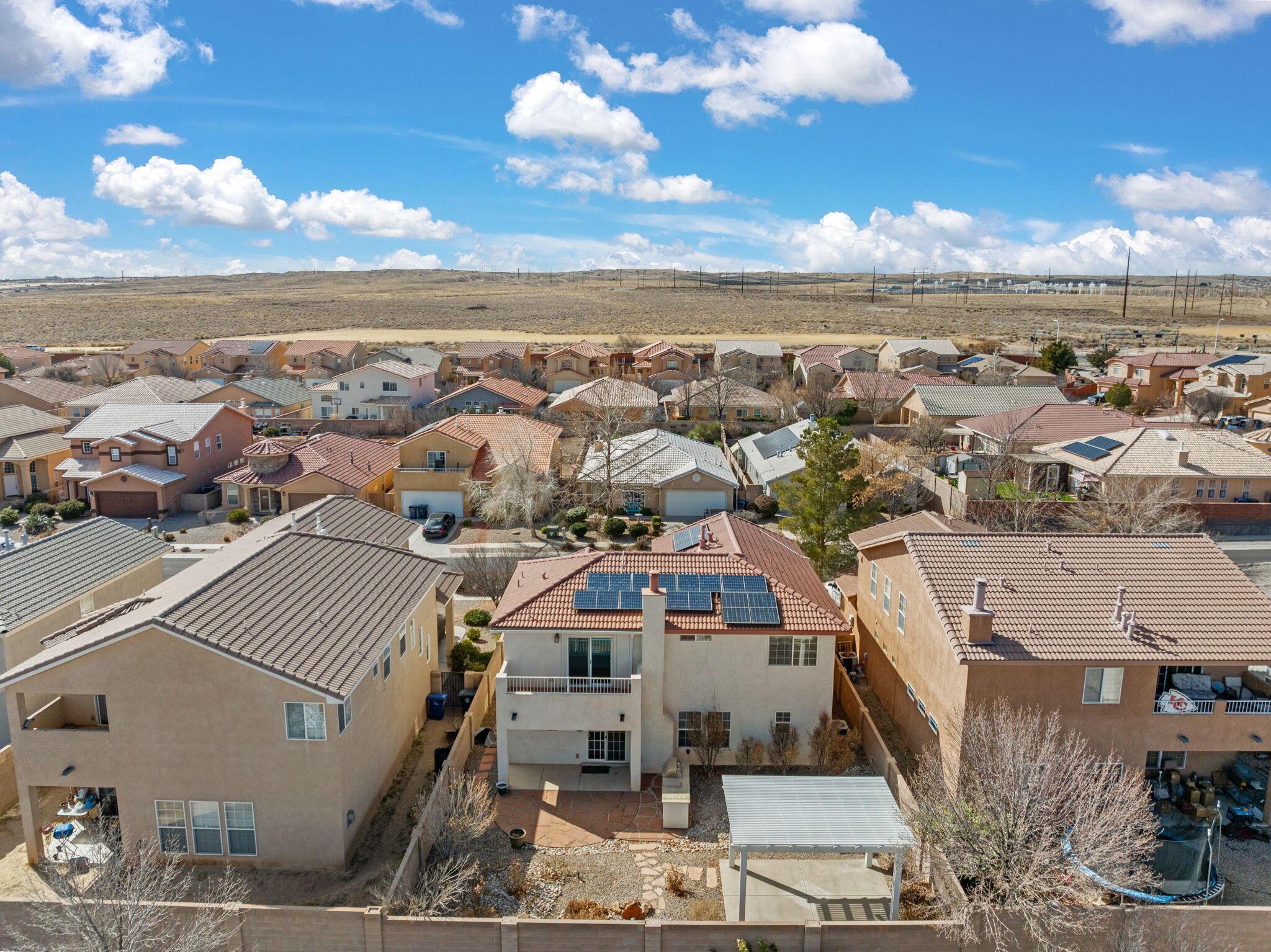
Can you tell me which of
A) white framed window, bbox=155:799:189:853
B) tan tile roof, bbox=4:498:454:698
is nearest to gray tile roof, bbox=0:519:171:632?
tan tile roof, bbox=4:498:454:698

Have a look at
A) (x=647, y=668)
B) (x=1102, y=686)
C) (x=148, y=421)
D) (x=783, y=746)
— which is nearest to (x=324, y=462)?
(x=148, y=421)

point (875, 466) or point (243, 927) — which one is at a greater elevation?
point (875, 466)

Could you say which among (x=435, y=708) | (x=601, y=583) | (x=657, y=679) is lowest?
(x=435, y=708)

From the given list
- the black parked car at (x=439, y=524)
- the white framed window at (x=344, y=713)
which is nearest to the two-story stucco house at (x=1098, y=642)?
the white framed window at (x=344, y=713)

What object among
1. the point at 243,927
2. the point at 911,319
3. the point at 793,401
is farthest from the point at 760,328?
the point at 243,927

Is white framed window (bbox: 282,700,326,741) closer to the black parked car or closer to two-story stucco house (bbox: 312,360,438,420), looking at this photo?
the black parked car

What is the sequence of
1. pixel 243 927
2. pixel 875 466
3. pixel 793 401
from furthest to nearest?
pixel 793 401
pixel 875 466
pixel 243 927

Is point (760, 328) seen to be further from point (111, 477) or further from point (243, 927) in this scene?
point (243, 927)

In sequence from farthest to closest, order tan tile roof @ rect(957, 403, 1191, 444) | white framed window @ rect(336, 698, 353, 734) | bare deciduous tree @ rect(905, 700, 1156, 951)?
1. tan tile roof @ rect(957, 403, 1191, 444)
2. white framed window @ rect(336, 698, 353, 734)
3. bare deciduous tree @ rect(905, 700, 1156, 951)
